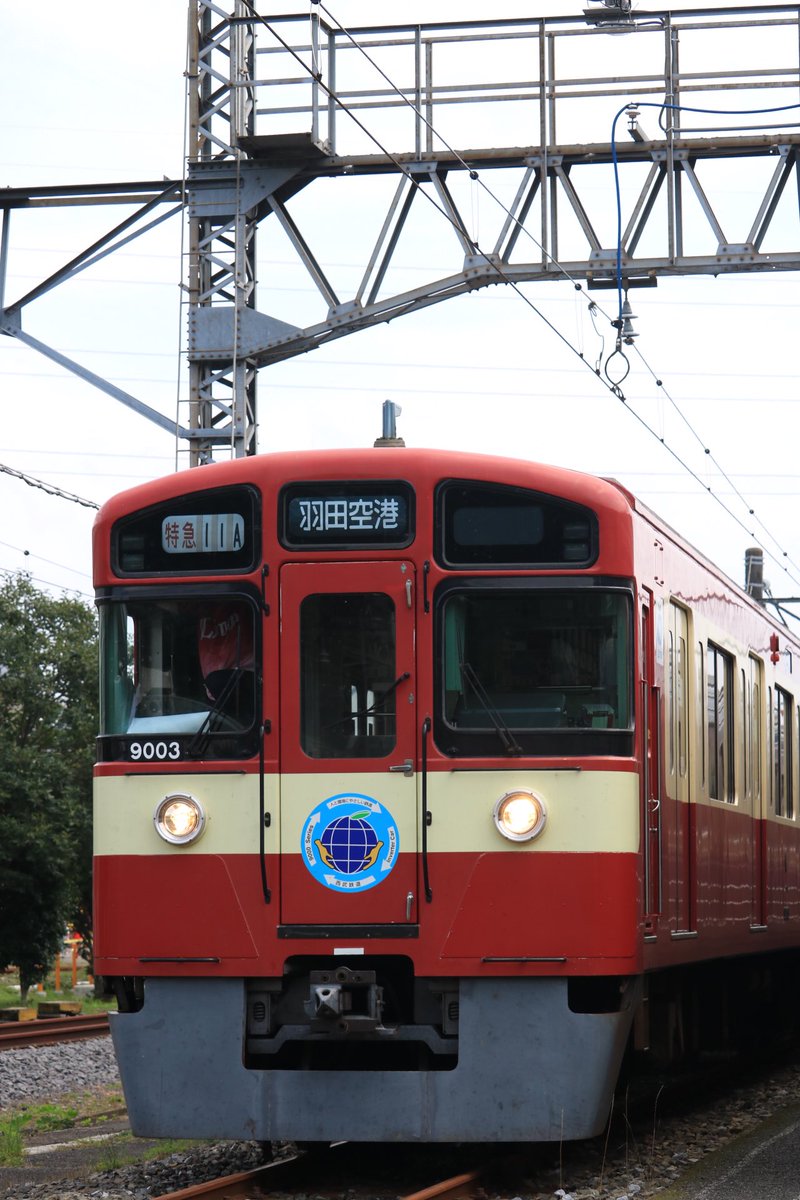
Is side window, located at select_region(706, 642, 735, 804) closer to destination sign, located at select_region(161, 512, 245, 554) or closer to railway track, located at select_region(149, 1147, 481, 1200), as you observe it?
railway track, located at select_region(149, 1147, 481, 1200)

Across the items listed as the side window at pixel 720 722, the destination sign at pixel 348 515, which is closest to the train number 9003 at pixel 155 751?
the destination sign at pixel 348 515

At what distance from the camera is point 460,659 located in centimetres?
860

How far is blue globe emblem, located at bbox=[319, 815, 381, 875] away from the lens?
844 cm

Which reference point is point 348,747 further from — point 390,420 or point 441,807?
point 390,420

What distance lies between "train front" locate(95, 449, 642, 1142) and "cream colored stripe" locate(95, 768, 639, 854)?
1 cm

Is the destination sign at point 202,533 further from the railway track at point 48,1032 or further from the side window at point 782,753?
the railway track at point 48,1032

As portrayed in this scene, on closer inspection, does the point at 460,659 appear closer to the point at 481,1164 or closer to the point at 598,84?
the point at 481,1164

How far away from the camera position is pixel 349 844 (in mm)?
8461

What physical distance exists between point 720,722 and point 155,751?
4.00 m

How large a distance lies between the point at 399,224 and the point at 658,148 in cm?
Answer: 207

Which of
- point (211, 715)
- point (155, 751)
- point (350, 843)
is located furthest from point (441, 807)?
point (155, 751)

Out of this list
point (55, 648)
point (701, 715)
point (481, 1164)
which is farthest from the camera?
point (55, 648)

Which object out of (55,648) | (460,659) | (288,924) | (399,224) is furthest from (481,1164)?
(55,648)

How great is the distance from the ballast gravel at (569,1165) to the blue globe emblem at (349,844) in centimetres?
142
